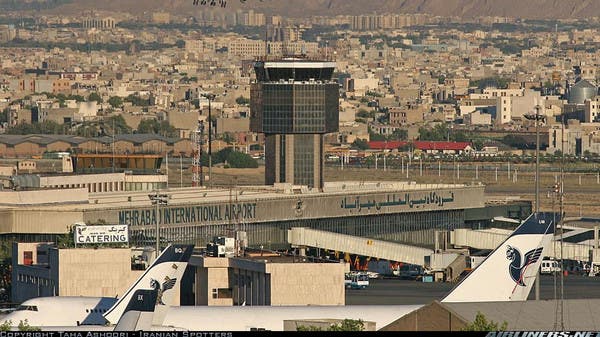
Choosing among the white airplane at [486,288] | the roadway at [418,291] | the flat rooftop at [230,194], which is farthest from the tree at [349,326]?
the flat rooftop at [230,194]

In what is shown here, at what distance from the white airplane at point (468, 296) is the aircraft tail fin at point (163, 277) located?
1.67 m

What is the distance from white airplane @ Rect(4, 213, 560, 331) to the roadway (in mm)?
18558

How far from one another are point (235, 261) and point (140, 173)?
5655 centimetres

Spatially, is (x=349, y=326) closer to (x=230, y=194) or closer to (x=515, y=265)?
(x=515, y=265)

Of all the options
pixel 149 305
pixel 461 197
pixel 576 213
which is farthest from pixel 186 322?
pixel 576 213

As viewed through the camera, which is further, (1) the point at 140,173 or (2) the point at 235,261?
(1) the point at 140,173

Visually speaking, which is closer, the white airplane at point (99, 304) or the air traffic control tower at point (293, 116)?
the white airplane at point (99, 304)

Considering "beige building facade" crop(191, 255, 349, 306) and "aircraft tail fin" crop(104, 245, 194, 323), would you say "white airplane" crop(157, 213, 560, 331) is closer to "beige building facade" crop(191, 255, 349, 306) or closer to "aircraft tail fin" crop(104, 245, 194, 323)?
"aircraft tail fin" crop(104, 245, 194, 323)

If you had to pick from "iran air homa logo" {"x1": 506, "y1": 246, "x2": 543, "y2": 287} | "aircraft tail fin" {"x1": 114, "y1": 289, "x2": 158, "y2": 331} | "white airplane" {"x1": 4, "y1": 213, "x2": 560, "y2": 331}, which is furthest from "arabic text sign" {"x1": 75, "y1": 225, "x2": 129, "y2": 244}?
"aircraft tail fin" {"x1": 114, "y1": 289, "x2": 158, "y2": 331}

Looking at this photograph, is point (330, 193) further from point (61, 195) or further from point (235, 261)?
point (235, 261)

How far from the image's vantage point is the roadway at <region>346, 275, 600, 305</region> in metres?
90.1

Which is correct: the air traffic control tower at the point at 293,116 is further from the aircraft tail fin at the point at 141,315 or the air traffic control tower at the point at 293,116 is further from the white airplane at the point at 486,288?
the aircraft tail fin at the point at 141,315

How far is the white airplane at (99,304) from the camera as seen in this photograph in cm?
5906

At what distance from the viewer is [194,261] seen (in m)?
81.9
